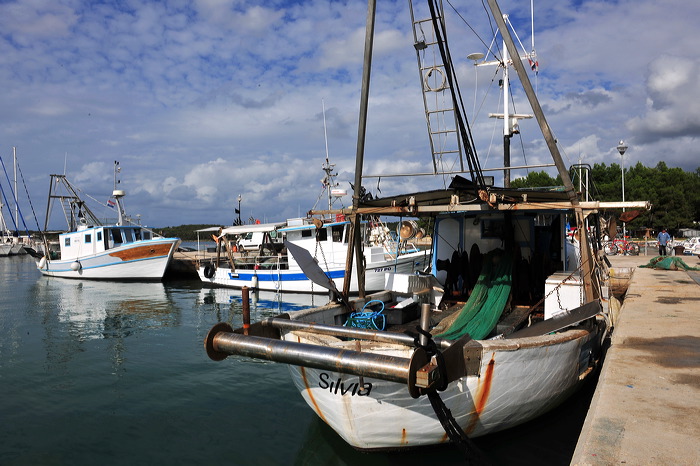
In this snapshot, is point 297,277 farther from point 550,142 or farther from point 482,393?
point 482,393

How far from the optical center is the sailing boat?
4.49m

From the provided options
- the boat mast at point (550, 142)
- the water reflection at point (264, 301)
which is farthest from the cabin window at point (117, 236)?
the boat mast at point (550, 142)

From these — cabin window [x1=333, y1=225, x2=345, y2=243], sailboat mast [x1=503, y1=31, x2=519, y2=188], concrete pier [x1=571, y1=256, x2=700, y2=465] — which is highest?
sailboat mast [x1=503, y1=31, x2=519, y2=188]

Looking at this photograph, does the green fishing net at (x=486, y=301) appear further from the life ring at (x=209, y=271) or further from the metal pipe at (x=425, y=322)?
the life ring at (x=209, y=271)

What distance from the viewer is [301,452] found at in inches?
257

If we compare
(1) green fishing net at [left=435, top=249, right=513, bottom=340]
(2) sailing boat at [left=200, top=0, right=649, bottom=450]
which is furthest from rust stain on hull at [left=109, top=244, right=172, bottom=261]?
(1) green fishing net at [left=435, top=249, right=513, bottom=340]

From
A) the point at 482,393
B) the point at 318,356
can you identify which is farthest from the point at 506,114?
the point at 318,356

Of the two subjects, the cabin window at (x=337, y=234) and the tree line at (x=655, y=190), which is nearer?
the cabin window at (x=337, y=234)

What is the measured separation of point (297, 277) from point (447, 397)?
1802 centimetres

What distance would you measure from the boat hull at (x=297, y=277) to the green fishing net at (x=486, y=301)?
33.7ft

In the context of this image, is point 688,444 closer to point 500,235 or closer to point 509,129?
point 500,235

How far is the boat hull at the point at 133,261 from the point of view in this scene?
29.8m

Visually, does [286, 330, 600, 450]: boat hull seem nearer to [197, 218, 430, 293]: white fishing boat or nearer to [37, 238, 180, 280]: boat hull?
[197, 218, 430, 293]: white fishing boat

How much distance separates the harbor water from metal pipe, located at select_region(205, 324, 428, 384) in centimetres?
226
